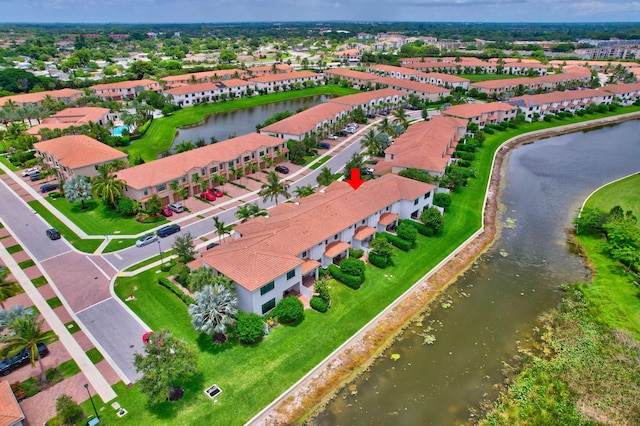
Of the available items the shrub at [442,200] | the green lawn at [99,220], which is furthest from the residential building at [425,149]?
the green lawn at [99,220]

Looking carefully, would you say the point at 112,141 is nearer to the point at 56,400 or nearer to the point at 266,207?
the point at 266,207

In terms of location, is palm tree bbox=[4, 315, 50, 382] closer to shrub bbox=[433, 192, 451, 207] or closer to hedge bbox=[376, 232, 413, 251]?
hedge bbox=[376, 232, 413, 251]

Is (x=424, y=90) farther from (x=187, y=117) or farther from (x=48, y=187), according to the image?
(x=48, y=187)

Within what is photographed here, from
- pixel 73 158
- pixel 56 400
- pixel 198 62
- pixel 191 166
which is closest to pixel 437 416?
pixel 56 400

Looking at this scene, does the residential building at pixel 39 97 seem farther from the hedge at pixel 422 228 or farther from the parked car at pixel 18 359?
the hedge at pixel 422 228

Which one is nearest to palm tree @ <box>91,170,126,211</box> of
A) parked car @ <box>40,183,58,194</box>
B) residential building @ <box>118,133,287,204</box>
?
residential building @ <box>118,133,287,204</box>
